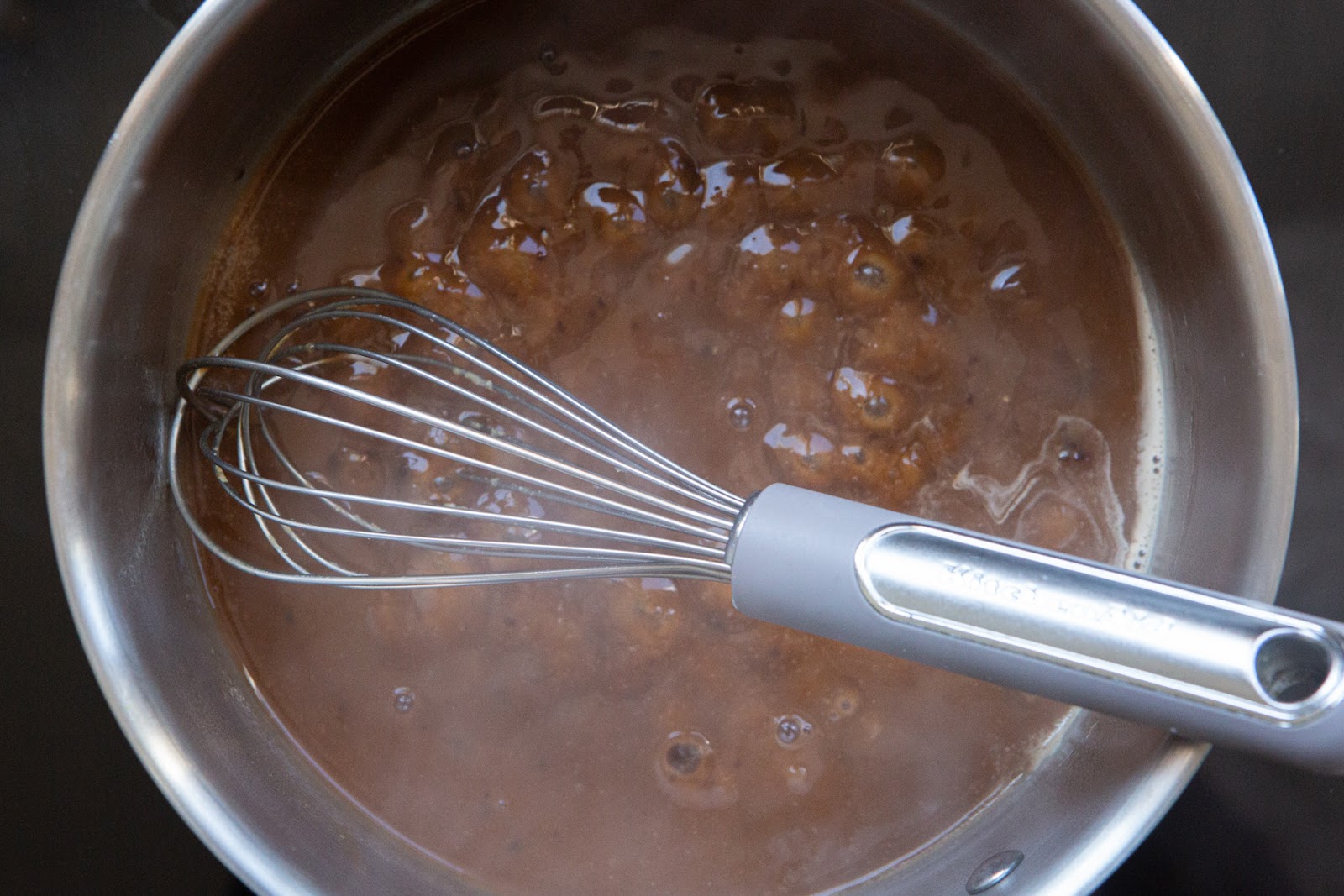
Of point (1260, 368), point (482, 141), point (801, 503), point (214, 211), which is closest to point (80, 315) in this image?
point (214, 211)

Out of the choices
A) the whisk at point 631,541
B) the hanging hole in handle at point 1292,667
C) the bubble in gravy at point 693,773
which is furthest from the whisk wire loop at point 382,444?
the hanging hole in handle at point 1292,667

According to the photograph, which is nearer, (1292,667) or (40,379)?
(1292,667)

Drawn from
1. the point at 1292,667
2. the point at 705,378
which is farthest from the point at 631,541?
the point at 1292,667

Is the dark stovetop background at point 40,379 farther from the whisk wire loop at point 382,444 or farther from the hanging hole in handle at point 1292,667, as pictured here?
the hanging hole in handle at point 1292,667

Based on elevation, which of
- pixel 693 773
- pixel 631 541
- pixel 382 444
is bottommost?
pixel 693 773

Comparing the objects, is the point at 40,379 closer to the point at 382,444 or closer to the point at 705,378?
the point at 382,444

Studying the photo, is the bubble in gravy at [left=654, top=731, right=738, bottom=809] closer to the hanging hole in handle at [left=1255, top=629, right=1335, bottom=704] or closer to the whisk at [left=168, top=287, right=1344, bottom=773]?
the whisk at [left=168, top=287, right=1344, bottom=773]

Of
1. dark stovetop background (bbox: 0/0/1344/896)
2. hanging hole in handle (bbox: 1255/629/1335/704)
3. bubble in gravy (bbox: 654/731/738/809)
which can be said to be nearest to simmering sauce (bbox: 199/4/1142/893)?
bubble in gravy (bbox: 654/731/738/809)
